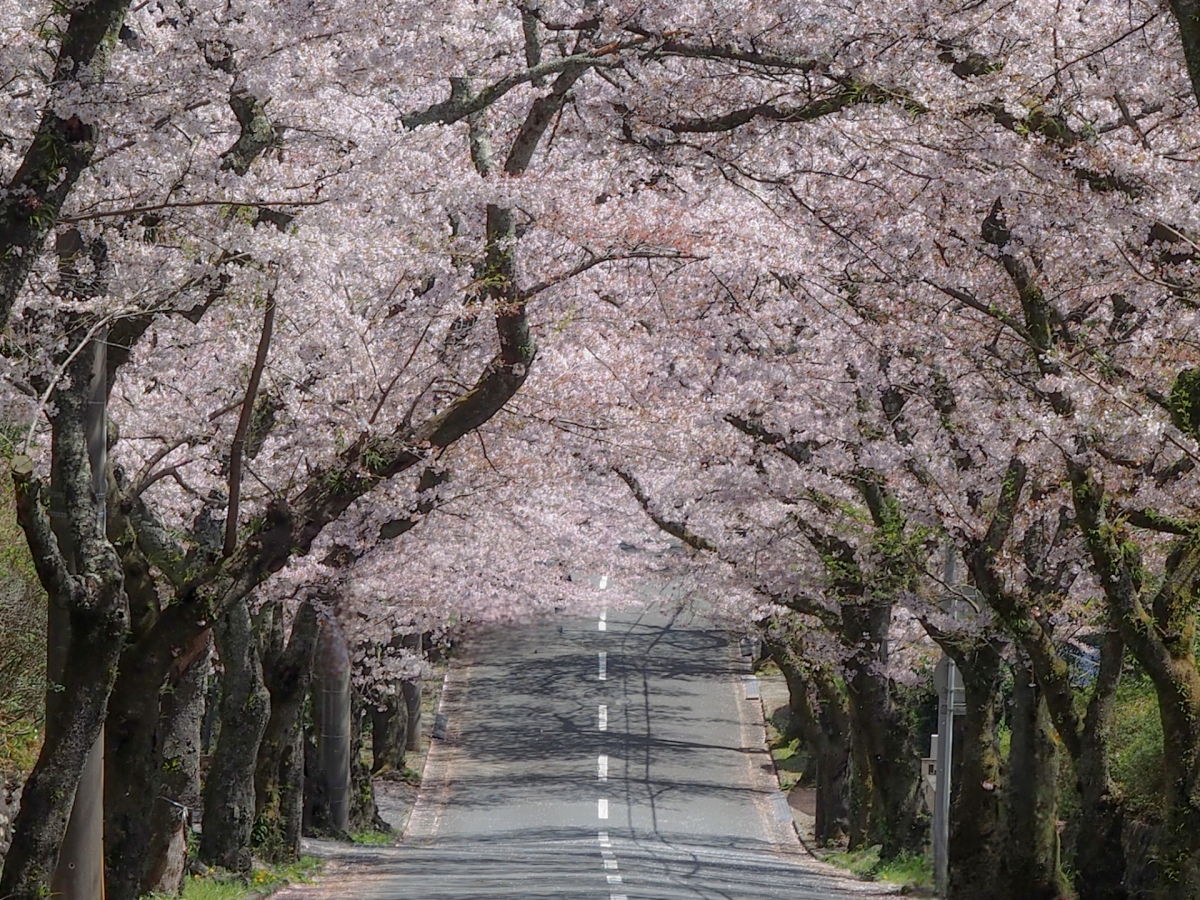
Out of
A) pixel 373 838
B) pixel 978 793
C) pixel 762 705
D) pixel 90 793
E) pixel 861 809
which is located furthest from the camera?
pixel 762 705

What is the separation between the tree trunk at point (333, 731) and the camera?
29.5 meters

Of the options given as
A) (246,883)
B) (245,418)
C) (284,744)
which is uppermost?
(245,418)

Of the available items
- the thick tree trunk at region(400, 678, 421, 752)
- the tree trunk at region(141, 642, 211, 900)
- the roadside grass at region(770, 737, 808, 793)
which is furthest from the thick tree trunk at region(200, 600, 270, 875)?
the roadside grass at region(770, 737, 808, 793)

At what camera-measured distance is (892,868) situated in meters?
25.1

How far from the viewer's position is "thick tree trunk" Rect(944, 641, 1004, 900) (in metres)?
19.1

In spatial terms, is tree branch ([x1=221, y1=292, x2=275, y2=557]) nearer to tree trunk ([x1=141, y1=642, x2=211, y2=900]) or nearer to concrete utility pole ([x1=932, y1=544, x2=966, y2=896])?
tree trunk ([x1=141, y1=642, x2=211, y2=900])

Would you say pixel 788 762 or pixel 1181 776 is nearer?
pixel 1181 776

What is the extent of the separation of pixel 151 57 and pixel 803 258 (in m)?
6.51

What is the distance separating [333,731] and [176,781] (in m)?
12.3

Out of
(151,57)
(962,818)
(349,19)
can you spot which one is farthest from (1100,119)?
(962,818)

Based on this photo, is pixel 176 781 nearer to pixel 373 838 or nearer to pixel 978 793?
pixel 978 793

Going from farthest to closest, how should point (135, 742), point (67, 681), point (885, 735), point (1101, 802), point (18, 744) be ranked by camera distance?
1. point (885, 735)
2. point (1101, 802)
3. point (18, 744)
4. point (135, 742)
5. point (67, 681)

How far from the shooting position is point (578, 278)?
16078 mm

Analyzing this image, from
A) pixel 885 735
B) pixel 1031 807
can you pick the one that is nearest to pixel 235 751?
pixel 1031 807
